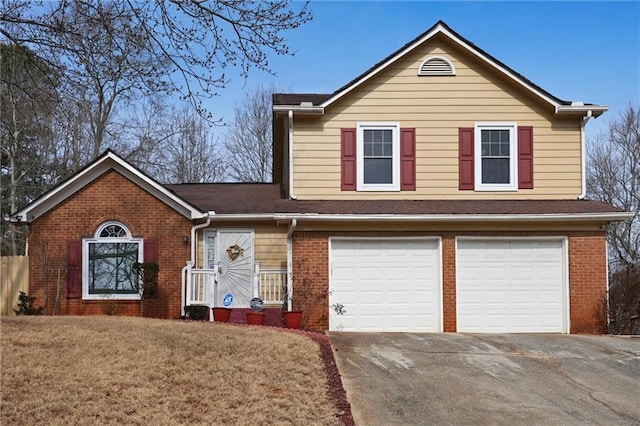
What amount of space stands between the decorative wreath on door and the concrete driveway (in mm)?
3689

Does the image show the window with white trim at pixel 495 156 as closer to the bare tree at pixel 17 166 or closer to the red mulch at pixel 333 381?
the red mulch at pixel 333 381

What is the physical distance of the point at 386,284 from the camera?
1595 cm

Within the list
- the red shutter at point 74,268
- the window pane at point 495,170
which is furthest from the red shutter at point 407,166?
the red shutter at point 74,268

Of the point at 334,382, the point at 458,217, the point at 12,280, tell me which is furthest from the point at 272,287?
the point at 334,382

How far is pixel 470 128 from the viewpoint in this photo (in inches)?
658

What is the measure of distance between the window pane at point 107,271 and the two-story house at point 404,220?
0.03 m

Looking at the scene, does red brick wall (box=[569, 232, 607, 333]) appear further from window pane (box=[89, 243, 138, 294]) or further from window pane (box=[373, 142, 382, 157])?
window pane (box=[89, 243, 138, 294])

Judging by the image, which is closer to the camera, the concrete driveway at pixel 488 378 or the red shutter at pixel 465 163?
the concrete driveway at pixel 488 378

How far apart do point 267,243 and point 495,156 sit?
5938 millimetres

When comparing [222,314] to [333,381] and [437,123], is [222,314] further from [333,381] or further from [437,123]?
[437,123]

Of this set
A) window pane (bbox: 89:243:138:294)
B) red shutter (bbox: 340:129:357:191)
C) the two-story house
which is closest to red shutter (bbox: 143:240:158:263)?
the two-story house

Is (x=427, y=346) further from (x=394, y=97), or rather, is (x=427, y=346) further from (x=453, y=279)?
(x=394, y=97)

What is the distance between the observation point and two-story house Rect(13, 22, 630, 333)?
626 inches

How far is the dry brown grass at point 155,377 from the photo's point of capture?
26.6 feet
